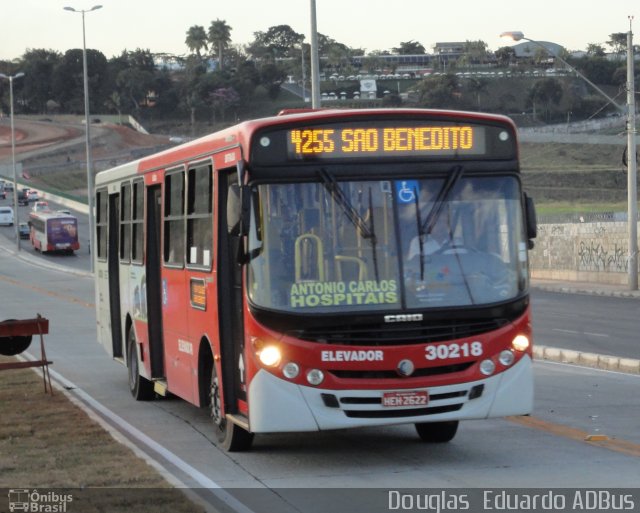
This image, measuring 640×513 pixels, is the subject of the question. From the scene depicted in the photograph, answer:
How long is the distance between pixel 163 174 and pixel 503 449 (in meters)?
4.56

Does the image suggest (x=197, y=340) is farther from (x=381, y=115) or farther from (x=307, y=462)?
(x=381, y=115)

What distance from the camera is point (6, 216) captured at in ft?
310

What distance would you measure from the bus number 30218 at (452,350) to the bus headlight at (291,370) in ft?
3.24

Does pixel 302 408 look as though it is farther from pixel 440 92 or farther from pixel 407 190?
pixel 440 92

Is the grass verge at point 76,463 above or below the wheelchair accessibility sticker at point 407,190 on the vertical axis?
below

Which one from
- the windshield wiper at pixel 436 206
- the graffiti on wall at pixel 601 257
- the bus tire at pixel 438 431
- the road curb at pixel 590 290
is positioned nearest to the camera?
the windshield wiper at pixel 436 206

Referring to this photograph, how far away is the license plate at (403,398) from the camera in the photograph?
33.3 ft

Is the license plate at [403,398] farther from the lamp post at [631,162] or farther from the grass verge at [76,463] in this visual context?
the lamp post at [631,162]

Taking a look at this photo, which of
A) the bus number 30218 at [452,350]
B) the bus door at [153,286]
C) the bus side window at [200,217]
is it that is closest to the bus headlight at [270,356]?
the bus number 30218 at [452,350]

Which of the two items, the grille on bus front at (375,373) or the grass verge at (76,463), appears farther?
the grille on bus front at (375,373)

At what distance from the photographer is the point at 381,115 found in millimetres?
10648

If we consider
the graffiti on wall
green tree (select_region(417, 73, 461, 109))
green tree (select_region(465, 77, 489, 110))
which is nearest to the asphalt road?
the graffiti on wall

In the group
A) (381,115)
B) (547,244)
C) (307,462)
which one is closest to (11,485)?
(307,462)

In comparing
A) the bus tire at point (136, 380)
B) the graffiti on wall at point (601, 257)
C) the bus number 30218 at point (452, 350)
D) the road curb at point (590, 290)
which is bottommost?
the road curb at point (590, 290)
